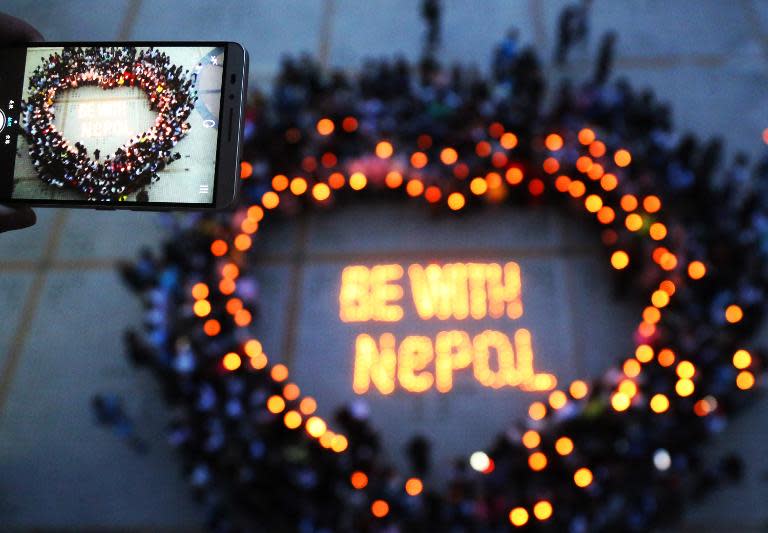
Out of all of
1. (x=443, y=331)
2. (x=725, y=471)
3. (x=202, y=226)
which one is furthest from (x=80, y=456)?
(x=725, y=471)

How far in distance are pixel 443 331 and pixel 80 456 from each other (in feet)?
15.4

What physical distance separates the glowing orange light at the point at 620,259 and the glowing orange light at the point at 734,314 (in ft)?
4.21

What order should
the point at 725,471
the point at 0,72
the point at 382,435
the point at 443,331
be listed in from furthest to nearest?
the point at 443,331
the point at 382,435
the point at 725,471
the point at 0,72

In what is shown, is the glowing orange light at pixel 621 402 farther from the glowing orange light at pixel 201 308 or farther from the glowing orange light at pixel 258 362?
the glowing orange light at pixel 201 308

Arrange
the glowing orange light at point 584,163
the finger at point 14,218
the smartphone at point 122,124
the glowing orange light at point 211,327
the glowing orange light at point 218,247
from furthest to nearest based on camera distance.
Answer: the glowing orange light at point 584,163
the glowing orange light at point 218,247
the glowing orange light at point 211,327
the smartphone at point 122,124
the finger at point 14,218

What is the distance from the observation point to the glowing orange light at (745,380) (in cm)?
710

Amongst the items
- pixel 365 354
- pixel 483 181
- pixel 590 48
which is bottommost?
pixel 365 354

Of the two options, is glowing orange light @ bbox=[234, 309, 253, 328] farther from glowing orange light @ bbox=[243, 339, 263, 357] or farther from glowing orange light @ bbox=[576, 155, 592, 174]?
glowing orange light @ bbox=[576, 155, 592, 174]

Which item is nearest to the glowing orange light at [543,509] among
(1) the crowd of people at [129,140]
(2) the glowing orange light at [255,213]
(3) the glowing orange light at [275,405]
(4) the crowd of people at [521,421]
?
(4) the crowd of people at [521,421]

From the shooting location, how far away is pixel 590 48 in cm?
1047

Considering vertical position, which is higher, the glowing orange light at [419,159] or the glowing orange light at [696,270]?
the glowing orange light at [419,159]

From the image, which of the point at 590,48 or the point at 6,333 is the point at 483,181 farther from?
the point at 6,333

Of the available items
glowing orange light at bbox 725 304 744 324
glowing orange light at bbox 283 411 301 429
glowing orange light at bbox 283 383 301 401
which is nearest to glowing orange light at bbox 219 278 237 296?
glowing orange light at bbox 283 383 301 401

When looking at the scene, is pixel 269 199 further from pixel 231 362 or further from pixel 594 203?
pixel 594 203
